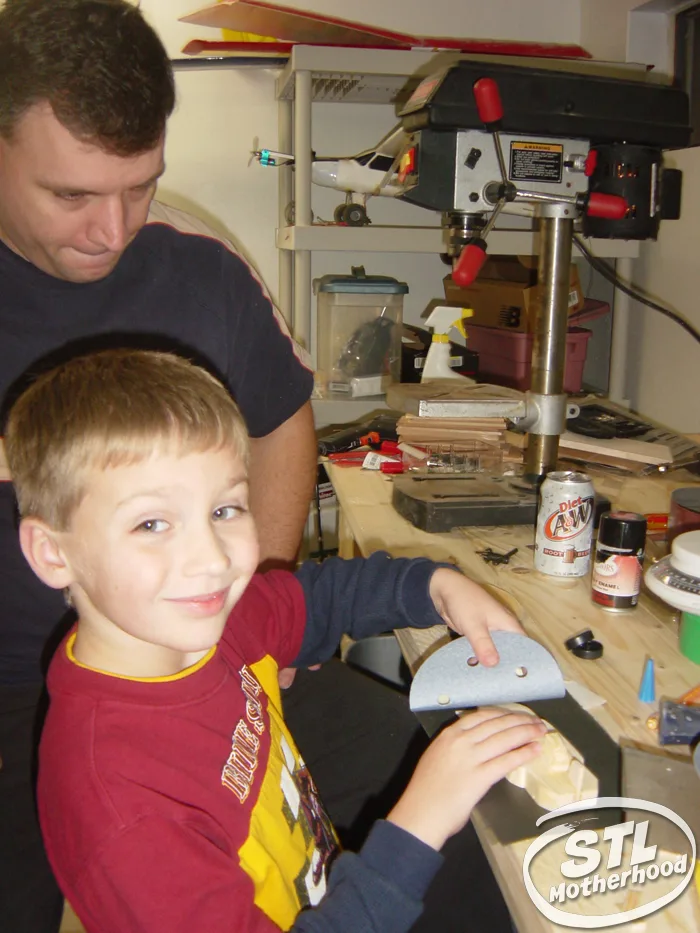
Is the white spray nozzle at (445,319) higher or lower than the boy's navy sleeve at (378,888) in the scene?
higher

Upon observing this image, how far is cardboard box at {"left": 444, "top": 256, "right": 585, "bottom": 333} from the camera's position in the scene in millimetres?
1906

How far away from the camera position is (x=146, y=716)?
71 centimetres

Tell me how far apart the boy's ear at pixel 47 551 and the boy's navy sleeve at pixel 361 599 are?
0.36 m

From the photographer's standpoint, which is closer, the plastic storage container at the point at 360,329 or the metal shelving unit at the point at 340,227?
the metal shelving unit at the point at 340,227

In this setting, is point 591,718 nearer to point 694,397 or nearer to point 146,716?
point 146,716

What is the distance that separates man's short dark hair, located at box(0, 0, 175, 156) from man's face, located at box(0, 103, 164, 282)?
2cm

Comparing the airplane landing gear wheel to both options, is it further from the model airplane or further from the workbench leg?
the workbench leg

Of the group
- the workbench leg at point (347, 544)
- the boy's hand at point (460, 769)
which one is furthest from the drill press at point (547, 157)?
the boy's hand at point (460, 769)

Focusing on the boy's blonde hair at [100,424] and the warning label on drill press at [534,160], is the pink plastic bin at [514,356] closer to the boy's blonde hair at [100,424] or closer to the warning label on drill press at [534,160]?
the warning label on drill press at [534,160]

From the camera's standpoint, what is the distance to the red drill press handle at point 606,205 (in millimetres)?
1188

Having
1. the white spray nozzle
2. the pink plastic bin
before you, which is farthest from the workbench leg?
the pink plastic bin

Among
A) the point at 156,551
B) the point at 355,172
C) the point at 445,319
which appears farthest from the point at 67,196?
the point at 355,172

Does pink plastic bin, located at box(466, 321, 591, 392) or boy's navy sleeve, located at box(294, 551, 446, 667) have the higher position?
pink plastic bin, located at box(466, 321, 591, 392)

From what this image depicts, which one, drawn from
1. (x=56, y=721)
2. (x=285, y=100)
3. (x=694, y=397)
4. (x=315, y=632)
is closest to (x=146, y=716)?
(x=56, y=721)
